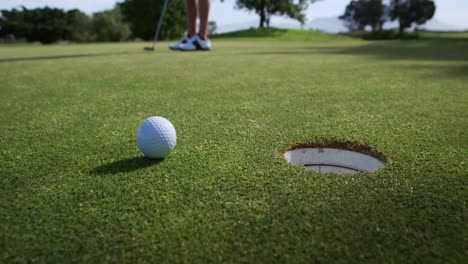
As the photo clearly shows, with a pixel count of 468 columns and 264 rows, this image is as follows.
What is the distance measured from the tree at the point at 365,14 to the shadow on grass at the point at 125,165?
63899 mm

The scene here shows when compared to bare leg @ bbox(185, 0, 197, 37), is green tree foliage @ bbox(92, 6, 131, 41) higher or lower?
higher

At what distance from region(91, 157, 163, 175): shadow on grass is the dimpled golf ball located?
39mm

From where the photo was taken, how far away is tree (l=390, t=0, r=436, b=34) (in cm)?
5684

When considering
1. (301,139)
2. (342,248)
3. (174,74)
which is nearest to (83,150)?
(301,139)

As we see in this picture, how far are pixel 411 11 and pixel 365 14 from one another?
905 cm

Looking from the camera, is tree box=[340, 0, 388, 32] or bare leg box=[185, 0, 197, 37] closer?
bare leg box=[185, 0, 197, 37]

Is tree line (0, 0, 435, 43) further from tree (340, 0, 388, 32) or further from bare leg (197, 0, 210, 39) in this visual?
bare leg (197, 0, 210, 39)

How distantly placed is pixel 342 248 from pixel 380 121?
1671 millimetres

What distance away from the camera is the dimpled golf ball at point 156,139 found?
6.01ft

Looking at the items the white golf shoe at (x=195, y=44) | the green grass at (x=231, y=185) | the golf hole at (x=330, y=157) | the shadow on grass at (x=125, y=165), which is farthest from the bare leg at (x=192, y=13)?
the shadow on grass at (x=125, y=165)

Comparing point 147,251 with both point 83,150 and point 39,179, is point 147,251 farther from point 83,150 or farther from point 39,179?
point 83,150

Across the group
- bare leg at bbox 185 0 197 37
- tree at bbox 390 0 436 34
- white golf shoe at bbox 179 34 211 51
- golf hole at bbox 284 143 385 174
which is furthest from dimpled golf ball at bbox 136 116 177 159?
tree at bbox 390 0 436 34

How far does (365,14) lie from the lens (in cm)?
6519

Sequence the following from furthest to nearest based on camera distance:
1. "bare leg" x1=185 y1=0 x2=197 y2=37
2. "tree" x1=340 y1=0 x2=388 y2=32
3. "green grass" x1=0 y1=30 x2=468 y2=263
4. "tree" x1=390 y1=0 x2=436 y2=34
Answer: "tree" x1=340 y1=0 x2=388 y2=32, "tree" x1=390 y1=0 x2=436 y2=34, "bare leg" x1=185 y1=0 x2=197 y2=37, "green grass" x1=0 y1=30 x2=468 y2=263
